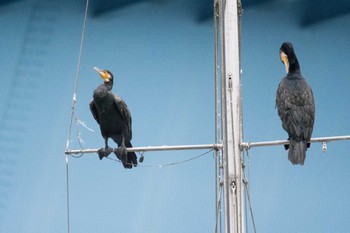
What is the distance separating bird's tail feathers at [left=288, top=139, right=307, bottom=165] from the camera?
24.4 feet

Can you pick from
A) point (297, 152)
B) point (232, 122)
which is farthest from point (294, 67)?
point (232, 122)

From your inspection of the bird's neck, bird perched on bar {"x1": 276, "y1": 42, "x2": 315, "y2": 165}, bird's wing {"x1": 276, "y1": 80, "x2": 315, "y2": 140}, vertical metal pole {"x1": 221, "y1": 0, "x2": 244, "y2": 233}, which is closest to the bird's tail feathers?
bird perched on bar {"x1": 276, "y1": 42, "x2": 315, "y2": 165}

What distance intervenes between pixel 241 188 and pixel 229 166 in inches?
8.6

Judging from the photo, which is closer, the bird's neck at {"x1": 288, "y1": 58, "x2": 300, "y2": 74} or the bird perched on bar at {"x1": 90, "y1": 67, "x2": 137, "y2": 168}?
the bird's neck at {"x1": 288, "y1": 58, "x2": 300, "y2": 74}

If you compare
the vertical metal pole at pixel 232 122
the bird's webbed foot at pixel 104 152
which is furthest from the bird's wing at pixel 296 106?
the bird's webbed foot at pixel 104 152

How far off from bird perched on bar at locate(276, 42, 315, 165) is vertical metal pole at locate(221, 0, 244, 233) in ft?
2.12

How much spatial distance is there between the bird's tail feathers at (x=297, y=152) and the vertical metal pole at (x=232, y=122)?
0.56m

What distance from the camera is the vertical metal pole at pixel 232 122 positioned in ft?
22.4

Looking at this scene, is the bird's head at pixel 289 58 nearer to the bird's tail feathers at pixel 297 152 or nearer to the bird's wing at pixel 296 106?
the bird's wing at pixel 296 106

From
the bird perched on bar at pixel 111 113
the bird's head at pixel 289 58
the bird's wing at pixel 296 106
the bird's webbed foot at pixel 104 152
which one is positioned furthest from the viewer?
the bird perched on bar at pixel 111 113

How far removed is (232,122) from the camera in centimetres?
696

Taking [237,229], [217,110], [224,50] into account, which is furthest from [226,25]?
[237,229]

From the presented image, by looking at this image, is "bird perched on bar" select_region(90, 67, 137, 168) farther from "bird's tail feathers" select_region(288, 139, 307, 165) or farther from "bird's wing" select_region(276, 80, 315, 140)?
"bird's tail feathers" select_region(288, 139, 307, 165)

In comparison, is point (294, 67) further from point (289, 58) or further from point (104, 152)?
point (104, 152)
